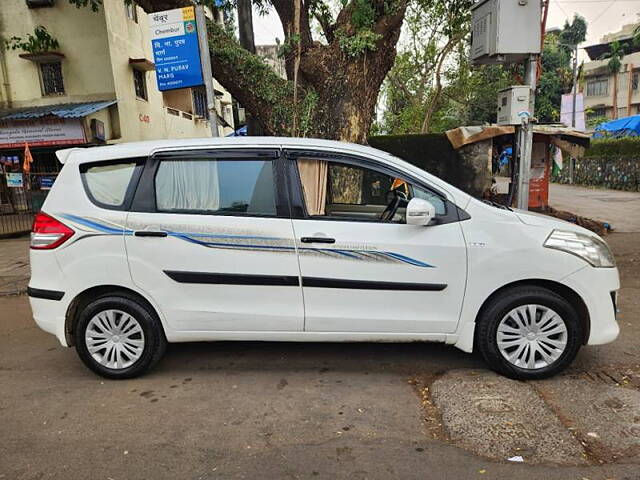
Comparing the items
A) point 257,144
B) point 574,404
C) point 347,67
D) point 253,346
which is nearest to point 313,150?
Result: point 257,144

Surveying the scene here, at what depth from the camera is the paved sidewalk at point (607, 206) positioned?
10805 millimetres

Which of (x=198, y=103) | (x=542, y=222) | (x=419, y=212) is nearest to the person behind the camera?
(x=419, y=212)

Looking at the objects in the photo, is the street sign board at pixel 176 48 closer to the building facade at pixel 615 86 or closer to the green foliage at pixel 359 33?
the green foliage at pixel 359 33

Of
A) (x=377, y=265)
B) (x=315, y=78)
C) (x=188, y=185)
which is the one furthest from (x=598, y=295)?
(x=315, y=78)

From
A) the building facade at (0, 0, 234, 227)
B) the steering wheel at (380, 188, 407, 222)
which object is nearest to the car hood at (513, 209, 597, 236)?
the steering wheel at (380, 188, 407, 222)

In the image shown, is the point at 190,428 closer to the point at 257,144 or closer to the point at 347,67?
the point at 257,144

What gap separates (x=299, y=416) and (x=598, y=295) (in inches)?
90.0

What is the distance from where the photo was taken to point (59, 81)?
15.5 m

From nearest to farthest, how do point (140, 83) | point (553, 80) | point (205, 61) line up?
point (205, 61) < point (140, 83) < point (553, 80)

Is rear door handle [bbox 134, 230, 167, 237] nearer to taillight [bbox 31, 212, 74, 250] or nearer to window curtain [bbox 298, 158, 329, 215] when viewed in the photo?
taillight [bbox 31, 212, 74, 250]

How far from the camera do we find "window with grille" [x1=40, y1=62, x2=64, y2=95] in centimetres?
1543

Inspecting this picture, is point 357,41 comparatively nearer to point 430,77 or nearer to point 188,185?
point 188,185

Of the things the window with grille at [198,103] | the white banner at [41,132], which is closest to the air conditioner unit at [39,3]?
the white banner at [41,132]

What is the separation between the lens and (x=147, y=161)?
11.9ft
